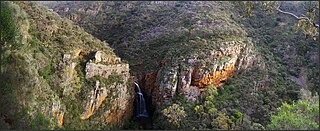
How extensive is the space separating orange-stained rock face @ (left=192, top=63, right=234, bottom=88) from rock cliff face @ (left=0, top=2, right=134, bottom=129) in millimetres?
6664

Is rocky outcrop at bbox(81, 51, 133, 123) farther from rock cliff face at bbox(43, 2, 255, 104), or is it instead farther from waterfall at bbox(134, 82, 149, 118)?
rock cliff face at bbox(43, 2, 255, 104)

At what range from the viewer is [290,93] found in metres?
29.5

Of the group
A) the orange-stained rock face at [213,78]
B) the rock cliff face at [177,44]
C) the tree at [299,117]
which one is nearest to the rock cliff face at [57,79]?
the rock cliff face at [177,44]

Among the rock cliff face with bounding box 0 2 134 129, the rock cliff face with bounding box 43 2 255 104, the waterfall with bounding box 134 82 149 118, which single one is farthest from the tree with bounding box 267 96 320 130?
the waterfall with bounding box 134 82 149 118

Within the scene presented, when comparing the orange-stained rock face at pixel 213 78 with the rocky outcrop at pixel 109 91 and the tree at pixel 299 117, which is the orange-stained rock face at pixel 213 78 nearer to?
the rocky outcrop at pixel 109 91

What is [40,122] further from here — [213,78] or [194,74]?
[213,78]

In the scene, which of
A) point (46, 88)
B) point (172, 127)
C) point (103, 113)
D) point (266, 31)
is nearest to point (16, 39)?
point (46, 88)

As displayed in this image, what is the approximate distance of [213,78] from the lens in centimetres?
3291

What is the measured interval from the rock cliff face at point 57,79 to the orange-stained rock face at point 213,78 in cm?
666

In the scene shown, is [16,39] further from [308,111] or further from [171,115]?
[308,111]

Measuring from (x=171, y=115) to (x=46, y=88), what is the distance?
11.2 meters

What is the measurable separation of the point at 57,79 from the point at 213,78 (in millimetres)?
15616

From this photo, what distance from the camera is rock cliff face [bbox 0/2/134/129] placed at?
20.1 m

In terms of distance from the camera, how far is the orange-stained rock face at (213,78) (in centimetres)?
3253
